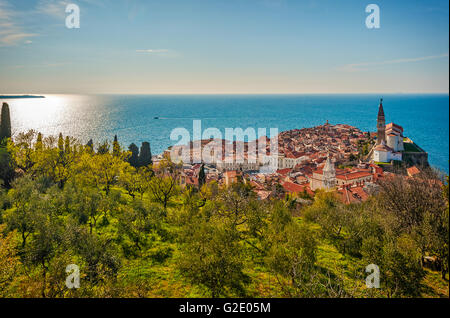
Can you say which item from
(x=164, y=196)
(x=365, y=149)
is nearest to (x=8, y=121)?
(x=164, y=196)

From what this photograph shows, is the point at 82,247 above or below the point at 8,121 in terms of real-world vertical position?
below

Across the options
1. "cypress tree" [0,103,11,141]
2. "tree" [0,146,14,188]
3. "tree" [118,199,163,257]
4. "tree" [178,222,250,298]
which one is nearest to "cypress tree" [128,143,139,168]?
"cypress tree" [0,103,11,141]

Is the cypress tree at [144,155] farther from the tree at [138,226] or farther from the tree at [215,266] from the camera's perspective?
the tree at [215,266]

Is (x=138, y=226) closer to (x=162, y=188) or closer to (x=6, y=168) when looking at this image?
(x=162, y=188)

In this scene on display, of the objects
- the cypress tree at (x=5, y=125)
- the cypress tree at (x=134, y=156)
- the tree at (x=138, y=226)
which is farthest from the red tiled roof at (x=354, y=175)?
the cypress tree at (x=5, y=125)

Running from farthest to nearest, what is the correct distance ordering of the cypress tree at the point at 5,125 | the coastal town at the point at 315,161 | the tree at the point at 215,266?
the coastal town at the point at 315,161 → the cypress tree at the point at 5,125 → the tree at the point at 215,266

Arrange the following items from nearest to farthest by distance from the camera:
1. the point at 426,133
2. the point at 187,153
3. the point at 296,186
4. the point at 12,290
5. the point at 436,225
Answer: the point at 12,290 < the point at 436,225 < the point at 296,186 < the point at 187,153 < the point at 426,133
